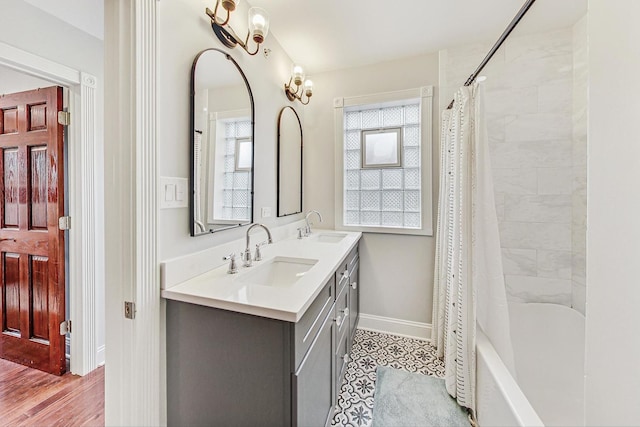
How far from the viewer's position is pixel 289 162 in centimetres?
234

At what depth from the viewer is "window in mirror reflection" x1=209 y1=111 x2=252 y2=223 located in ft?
4.61

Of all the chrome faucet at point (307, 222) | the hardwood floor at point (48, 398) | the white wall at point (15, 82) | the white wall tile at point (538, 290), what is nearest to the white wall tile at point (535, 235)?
the white wall tile at point (538, 290)

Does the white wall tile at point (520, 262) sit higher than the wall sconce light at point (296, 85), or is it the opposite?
the wall sconce light at point (296, 85)

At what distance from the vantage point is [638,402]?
1.05 feet

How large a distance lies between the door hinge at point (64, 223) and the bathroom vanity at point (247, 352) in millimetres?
1346

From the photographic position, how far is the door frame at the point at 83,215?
1781mm

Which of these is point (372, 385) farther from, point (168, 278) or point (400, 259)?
point (168, 278)

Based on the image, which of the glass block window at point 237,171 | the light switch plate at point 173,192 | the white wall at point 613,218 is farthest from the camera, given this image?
the glass block window at point 237,171

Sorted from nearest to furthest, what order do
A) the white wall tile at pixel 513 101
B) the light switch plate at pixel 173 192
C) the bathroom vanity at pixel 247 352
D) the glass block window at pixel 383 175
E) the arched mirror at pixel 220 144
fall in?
1. the bathroom vanity at pixel 247 352
2. the light switch plate at pixel 173 192
3. the arched mirror at pixel 220 144
4. the white wall tile at pixel 513 101
5. the glass block window at pixel 383 175

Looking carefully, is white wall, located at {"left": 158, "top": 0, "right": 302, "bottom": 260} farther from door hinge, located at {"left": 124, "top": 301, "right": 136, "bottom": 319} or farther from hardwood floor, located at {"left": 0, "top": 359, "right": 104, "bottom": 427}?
hardwood floor, located at {"left": 0, "top": 359, "right": 104, "bottom": 427}

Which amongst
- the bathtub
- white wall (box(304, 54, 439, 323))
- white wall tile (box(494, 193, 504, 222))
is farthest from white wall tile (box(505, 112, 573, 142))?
the bathtub

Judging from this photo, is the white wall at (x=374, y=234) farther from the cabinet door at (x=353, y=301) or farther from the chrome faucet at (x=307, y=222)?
the cabinet door at (x=353, y=301)

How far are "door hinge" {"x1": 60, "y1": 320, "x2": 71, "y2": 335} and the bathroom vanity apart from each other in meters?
1.38

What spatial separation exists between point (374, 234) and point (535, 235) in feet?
4.02
